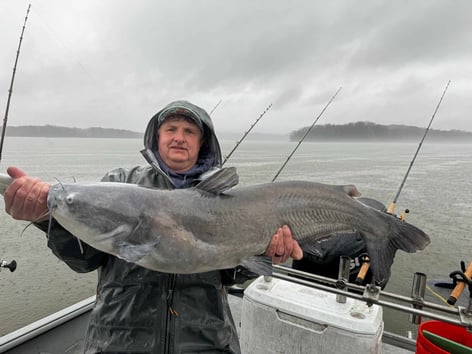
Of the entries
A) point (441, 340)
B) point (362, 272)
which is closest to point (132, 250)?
point (441, 340)

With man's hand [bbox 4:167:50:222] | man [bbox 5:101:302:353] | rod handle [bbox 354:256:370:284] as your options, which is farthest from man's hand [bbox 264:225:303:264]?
Answer: rod handle [bbox 354:256:370:284]

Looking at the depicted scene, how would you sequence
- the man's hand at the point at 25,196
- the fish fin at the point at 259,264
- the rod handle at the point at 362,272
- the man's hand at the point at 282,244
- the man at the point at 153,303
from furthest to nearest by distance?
the rod handle at the point at 362,272 → the man's hand at the point at 282,244 → the fish fin at the point at 259,264 → the man at the point at 153,303 → the man's hand at the point at 25,196

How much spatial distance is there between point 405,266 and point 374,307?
29.6 ft

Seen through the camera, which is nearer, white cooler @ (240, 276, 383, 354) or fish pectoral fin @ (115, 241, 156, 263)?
fish pectoral fin @ (115, 241, 156, 263)

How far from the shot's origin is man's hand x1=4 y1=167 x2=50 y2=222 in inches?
67.3

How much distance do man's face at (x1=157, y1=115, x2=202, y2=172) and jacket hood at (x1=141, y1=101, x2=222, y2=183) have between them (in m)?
0.06

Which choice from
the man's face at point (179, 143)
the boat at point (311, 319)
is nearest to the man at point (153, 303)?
the man's face at point (179, 143)

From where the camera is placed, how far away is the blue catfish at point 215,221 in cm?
184

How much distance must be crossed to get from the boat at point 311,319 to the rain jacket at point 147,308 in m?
0.93

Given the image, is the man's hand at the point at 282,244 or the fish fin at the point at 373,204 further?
the fish fin at the point at 373,204

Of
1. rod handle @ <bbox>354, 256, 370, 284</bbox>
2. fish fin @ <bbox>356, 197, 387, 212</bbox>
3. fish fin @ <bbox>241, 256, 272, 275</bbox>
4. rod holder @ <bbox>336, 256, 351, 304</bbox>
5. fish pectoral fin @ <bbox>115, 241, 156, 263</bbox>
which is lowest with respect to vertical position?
rod handle @ <bbox>354, 256, 370, 284</bbox>

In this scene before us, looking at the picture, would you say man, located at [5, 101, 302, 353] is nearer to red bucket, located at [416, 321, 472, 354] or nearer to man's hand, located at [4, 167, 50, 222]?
man's hand, located at [4, 167, 50, 222]

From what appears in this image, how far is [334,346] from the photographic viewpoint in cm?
281

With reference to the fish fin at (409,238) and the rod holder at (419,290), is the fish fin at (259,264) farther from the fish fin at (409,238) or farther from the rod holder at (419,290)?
the rod holder at (419,290)
